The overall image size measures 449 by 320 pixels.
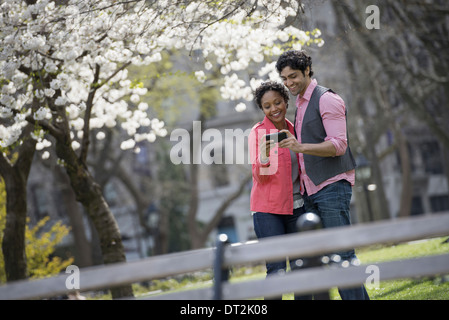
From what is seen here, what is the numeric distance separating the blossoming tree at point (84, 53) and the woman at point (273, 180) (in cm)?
223

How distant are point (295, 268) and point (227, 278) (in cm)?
49

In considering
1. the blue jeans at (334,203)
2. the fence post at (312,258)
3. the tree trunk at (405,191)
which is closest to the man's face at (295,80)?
the blue jeans at (334,203)

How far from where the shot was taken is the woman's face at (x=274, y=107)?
5.54 m

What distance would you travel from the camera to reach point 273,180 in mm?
5379

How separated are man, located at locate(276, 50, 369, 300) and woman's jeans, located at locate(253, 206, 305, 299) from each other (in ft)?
0.81

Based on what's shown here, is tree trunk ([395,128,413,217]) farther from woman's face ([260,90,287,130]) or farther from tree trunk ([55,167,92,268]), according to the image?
woman's face ([260,90,287,130])

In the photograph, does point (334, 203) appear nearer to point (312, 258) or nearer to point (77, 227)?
point (312, 258)

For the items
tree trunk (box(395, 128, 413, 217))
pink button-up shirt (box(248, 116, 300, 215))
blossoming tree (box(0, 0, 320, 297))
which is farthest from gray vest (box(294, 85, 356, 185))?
tree trunk (box(395, 128, 413, 217))

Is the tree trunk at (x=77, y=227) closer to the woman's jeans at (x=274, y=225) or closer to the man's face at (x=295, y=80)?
the woman's jeans at (x=274, y=225)

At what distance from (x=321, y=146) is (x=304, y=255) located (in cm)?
128

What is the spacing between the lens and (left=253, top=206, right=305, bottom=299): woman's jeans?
525 cm

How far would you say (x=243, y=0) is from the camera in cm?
766
